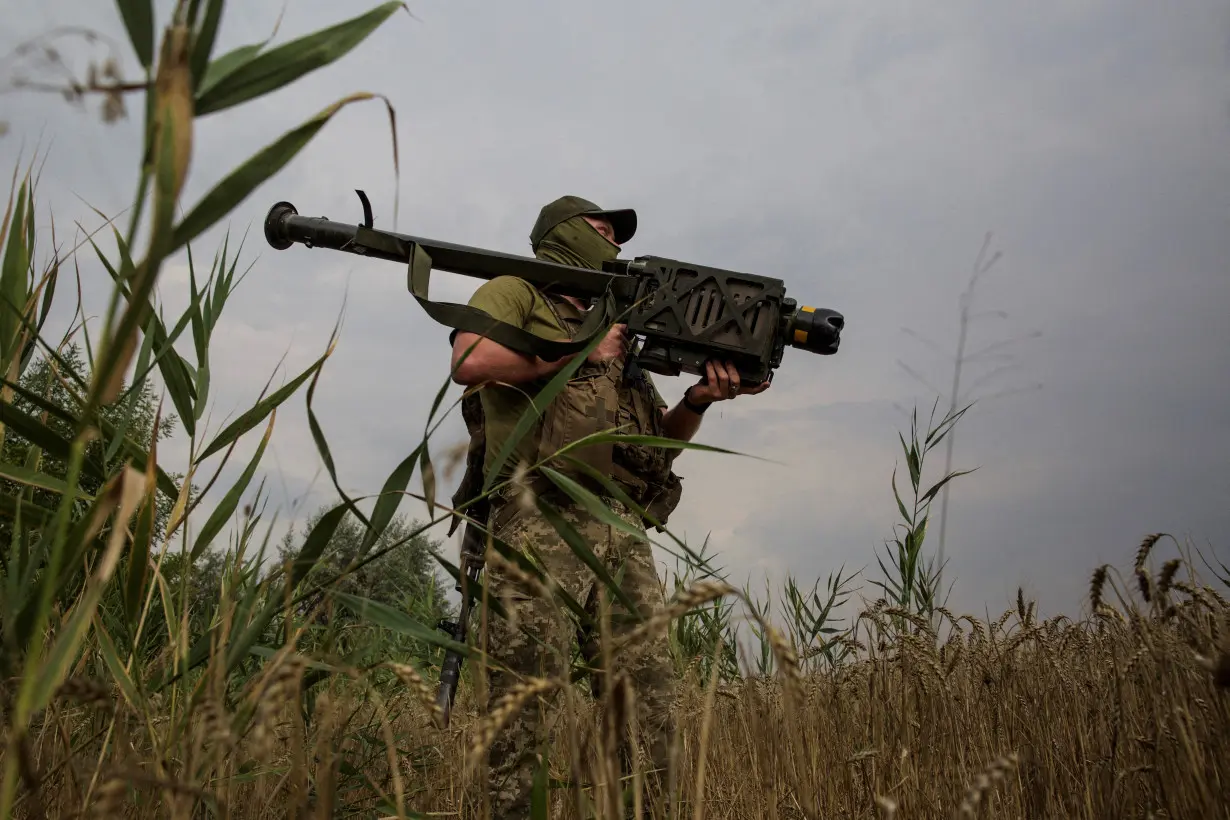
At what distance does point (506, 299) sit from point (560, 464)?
0.65 meters

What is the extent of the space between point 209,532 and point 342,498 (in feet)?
1.28

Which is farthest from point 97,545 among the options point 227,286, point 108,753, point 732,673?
point 732,673

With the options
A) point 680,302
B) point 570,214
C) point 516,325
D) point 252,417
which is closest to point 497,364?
point 516,325

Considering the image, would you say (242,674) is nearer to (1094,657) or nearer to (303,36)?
(303,36)

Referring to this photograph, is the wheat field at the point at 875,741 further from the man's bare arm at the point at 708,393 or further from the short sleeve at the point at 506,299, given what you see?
the short sleeve at the point at 506,299

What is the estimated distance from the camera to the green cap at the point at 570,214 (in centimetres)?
398

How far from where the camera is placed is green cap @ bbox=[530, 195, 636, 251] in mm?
3980

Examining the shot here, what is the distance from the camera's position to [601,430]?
129 inches

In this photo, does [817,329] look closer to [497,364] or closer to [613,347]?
[613,347]

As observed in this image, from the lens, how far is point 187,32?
0.88m

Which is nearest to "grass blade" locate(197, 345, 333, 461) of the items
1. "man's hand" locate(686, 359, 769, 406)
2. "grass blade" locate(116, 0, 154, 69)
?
"grass blade" locate(116, 0, 154, 69)

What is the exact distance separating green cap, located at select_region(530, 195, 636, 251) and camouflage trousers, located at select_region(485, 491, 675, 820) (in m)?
1.30

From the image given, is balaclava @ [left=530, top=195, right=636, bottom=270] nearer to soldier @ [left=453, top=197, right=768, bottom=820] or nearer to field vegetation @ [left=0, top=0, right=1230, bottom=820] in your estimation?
soldier @ [left=453, top=197, right=768, bottom=820]

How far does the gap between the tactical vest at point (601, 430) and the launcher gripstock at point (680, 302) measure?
0.22 metres
